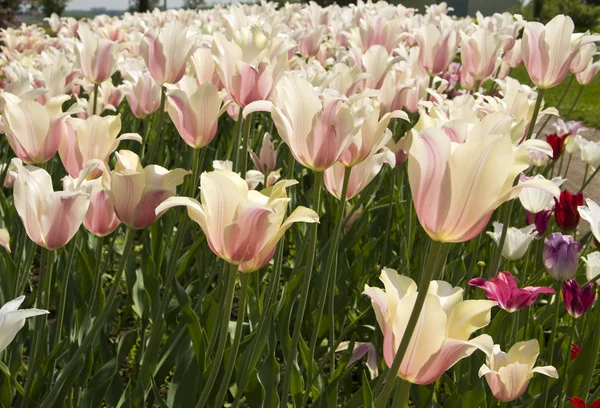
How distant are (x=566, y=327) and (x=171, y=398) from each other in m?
1.48

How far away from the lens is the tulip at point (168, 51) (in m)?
2.15

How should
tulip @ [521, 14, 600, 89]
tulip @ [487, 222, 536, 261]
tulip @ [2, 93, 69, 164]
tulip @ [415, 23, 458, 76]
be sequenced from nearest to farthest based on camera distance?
tulip @ [2, 93, 69, 164]
tulip @ [487, 222, 536, 261]
tulip @ [521, 14, 600, 89]
tulip @ [415, 23, 458, 76]

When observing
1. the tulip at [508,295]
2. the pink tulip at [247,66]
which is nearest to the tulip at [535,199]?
the tulip at [508,295]

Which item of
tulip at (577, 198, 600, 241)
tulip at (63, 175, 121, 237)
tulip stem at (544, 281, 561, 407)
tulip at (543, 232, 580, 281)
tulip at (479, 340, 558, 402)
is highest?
tulip at (577, 198, 600, 241)

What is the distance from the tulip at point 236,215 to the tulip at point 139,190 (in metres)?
0.29

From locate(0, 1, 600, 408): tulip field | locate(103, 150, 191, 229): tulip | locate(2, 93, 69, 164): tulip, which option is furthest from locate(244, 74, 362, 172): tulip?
locate(2, 93, 69, 164): tulip

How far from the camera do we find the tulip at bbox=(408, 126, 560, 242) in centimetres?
97

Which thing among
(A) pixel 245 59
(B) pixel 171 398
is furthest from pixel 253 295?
(A) pixel 245 59

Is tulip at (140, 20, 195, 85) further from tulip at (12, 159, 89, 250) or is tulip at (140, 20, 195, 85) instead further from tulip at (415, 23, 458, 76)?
tulip at (415, 23, 458, 76)

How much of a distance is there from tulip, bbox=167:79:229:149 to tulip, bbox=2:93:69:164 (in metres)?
0.27

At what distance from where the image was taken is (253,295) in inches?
84.9

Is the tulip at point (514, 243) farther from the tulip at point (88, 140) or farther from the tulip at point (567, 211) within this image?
the tulip at point (88, 140)

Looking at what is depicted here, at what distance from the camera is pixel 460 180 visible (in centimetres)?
99

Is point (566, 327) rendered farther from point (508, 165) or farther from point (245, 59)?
point (508, 165)
